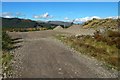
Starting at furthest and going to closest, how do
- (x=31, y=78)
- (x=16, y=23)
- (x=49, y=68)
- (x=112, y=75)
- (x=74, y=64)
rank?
(x=16, y=23) → (x=74, y=64) → (x=49, y=68) → (x=112, y=75) → (x=31, y=78)

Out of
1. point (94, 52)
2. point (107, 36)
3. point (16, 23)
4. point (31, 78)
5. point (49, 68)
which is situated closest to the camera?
point (31, 78)

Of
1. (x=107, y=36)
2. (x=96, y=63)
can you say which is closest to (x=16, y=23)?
(x=107, y=36)

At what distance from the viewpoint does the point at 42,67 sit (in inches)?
645

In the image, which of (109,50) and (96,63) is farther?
(109,50)

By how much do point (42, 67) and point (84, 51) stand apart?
7527 mm

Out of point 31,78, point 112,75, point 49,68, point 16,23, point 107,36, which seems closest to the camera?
point 31,78

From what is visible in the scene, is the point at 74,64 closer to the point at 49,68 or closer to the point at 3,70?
the point at 49,68

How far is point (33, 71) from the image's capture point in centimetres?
1521

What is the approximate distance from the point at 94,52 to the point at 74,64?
5624 mm

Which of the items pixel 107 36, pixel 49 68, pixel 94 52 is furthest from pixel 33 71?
pixel 107 36

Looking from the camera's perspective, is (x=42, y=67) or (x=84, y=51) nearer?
(x=42, y=67)

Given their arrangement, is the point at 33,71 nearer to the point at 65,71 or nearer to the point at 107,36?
the point at 65,71

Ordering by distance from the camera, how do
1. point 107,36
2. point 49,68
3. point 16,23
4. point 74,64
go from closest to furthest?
point 49,68
point 74,64
point 107,36
point 16,23

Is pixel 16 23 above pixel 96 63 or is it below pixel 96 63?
above
